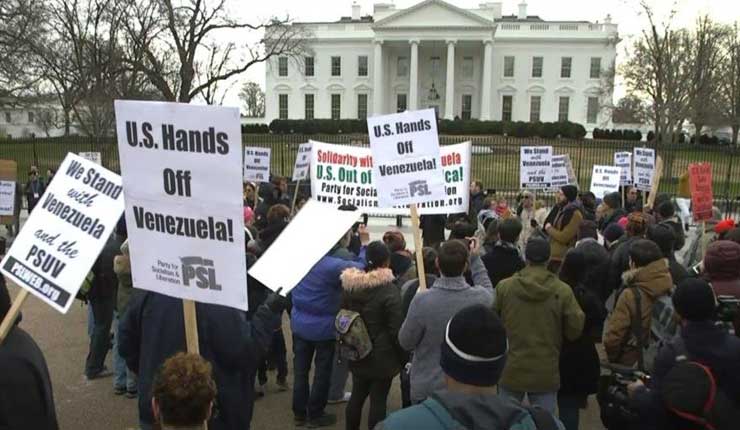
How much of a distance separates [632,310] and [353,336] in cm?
190

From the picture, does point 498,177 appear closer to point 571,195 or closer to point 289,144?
point 289,144

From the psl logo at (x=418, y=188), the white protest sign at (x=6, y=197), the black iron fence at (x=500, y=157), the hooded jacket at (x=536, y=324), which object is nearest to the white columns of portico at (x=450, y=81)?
the black iron fence at (x=500, y=157)

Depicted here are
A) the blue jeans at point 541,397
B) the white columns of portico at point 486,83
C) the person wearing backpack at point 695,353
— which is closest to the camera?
the person wearing backpack at point 695,353

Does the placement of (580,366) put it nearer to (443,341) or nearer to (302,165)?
(443,341)

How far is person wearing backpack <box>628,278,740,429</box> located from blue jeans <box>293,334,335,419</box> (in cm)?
257

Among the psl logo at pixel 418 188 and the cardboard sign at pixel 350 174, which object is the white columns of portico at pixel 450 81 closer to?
the cardboard sign at pixel 350 174

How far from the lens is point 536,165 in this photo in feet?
35.9

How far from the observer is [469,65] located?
69.9 m

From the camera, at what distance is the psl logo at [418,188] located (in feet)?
16.5

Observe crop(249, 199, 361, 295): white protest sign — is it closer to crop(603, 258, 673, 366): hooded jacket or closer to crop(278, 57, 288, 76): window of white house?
crop(603, 258, 673, 366): hooded jacket

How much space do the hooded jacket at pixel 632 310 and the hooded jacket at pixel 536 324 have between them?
1.45 ft

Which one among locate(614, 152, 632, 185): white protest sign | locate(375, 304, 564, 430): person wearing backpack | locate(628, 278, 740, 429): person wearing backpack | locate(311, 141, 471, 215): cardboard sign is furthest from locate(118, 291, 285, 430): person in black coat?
locate(614, 152, 632, 185): white protest sign

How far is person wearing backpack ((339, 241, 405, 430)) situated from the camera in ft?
14.2

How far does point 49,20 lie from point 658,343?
29.7 metres
